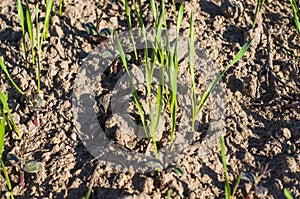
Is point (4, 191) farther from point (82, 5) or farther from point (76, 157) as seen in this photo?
point (82, 5)

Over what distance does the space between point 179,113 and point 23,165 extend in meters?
0.60

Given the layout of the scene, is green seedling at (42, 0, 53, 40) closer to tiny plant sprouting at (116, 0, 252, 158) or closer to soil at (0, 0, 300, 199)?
soil at (0, 0, 300, 199)

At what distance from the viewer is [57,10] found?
87.1 inches

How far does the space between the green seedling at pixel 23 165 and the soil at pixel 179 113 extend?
33 mm

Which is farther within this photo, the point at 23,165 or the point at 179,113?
the point at 179,113

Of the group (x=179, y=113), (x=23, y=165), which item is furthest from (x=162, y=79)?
(x=23, y=165)

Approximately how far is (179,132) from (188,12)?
629 millimetres

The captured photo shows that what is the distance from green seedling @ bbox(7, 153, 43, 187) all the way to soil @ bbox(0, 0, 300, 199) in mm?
33

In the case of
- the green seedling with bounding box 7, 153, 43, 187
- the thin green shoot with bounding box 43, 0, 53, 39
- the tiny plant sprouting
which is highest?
the thin green shoot with bounding box 43, 0, 53, 39

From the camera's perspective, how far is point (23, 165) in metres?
1.69

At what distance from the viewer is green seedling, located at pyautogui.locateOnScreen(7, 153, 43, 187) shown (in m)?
1.67

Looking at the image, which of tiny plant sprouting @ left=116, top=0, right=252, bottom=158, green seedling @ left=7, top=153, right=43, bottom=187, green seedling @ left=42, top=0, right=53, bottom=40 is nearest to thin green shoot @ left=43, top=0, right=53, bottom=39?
green seedling @ left=42, top=0, right=53, bottom=40

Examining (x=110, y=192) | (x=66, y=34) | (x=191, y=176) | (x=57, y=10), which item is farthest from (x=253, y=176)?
(x=57, y=10)

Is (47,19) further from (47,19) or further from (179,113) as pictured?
(179,113)
